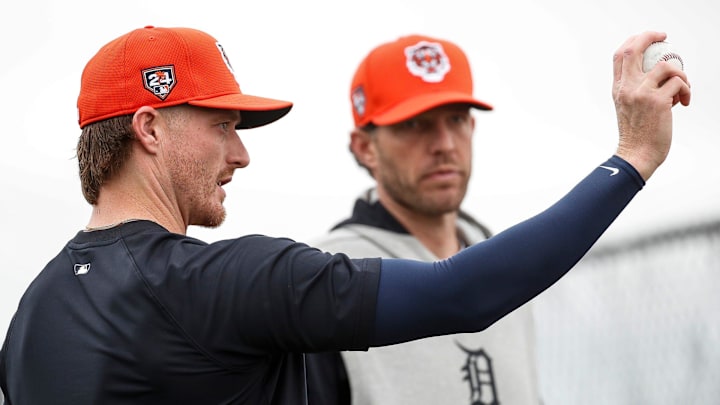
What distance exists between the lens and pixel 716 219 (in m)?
4.69

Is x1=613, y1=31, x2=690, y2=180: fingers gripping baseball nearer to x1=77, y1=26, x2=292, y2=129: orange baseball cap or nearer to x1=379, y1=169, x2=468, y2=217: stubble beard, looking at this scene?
x1=77, y1=26, x2=292, y2=129: orange baseball cap

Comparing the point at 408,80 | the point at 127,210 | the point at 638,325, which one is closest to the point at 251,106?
the point at 127,210

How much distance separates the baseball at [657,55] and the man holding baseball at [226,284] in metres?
0.02

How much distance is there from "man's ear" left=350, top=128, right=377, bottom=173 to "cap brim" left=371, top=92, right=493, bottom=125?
0.33ft

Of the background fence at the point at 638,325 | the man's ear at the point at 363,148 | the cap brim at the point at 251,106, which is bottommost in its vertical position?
the background fence at the point at 638,325

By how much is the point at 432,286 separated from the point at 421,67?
6.38 ft

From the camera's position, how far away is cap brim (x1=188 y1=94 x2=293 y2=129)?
7.96ft

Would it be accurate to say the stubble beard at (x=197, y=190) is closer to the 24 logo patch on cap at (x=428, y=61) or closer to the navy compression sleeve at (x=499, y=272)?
the navy compression sleeve at (x=499, y=272)

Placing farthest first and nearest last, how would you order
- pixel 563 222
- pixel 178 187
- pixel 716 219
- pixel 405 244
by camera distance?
pixel 716 219 → pixel 405 244 → pixel 178 187 → pixel 563 222

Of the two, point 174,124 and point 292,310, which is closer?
point 292,310

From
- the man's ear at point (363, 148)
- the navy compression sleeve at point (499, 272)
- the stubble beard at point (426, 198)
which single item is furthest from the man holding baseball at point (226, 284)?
the man's ear at point (363, 148)

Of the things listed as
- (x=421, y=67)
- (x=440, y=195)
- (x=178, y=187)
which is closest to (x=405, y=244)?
(x=440, y=195)

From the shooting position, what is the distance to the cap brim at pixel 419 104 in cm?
380

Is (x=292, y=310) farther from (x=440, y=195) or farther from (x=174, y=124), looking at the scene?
(x=440, y=195)
